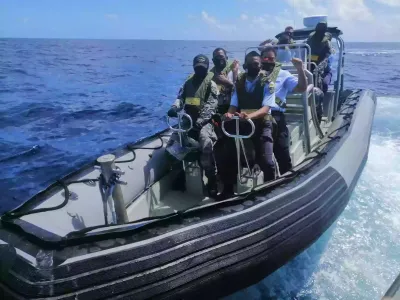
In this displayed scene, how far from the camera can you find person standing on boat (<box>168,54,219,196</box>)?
354 centimetres

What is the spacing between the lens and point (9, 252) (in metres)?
2.03

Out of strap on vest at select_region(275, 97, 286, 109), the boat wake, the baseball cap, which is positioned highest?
the baseball cap

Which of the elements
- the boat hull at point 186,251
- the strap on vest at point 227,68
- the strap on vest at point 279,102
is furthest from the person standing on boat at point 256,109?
the strap on vest at point 227,68

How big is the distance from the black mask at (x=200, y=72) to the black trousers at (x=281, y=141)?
2.64ft

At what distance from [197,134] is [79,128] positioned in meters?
5.50

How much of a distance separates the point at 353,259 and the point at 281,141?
133 centimetres

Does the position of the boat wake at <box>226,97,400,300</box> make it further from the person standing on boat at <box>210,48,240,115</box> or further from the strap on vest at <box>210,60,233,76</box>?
the strap on vest at <box>210,60,233,76</box>

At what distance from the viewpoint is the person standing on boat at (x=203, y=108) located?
354 centimetres

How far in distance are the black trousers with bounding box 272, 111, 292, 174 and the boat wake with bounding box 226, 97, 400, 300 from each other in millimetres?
889

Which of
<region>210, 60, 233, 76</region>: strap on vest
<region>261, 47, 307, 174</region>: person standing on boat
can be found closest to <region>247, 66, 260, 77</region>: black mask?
<region>261, 47, 307, 174</region>: person standing on boat

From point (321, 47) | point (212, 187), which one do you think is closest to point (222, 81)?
point (212, 187)

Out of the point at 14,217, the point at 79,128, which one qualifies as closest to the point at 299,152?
the point at 14,217

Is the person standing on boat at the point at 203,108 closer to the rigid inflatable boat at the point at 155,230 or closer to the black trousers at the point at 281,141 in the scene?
the rigid inflatable boat at the point at 155,230

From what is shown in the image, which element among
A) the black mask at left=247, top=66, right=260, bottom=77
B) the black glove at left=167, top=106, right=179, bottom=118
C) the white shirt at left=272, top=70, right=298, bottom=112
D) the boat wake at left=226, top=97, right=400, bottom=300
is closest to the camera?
the boat wake at left=226, top=97, right=400, bottom=300
